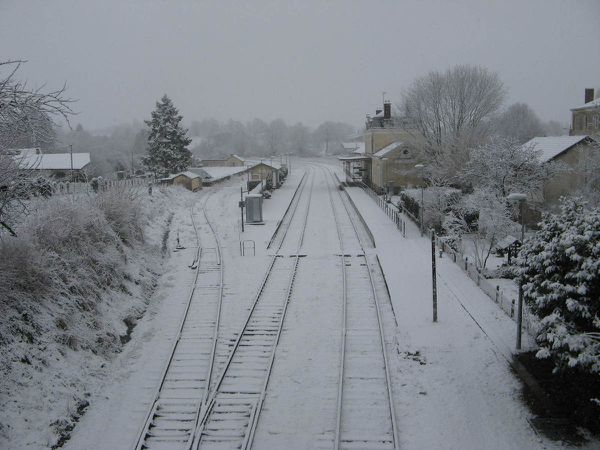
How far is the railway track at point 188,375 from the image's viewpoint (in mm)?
10055

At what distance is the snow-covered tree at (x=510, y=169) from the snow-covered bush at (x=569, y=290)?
17846 mm

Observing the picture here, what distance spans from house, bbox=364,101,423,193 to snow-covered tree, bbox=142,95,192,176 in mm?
21775

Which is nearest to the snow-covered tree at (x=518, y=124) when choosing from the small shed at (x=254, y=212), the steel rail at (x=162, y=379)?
the small shed at (x=254, y=212)

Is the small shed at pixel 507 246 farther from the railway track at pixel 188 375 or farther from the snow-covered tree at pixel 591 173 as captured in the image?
the railway track at pixel 188 375

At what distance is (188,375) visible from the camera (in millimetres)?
12406

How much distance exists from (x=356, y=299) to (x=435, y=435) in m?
7.74

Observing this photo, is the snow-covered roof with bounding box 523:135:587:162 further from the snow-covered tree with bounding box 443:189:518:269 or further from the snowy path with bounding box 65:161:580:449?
the snowy path with bounding box 65:161:580:449

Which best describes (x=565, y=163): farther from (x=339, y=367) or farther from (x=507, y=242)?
(x=339, y=367)

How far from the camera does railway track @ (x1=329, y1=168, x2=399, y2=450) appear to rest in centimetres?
991

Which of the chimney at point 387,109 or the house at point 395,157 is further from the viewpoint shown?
the chimney at point 387,109

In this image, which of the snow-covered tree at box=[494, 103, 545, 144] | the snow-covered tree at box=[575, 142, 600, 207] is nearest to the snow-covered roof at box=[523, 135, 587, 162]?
the snow-covered tree at box=[575, 142, 600, 207]

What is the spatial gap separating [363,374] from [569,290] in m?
4.95

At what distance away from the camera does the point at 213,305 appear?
17.1 meters

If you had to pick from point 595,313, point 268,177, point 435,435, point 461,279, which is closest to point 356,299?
point 461,279
